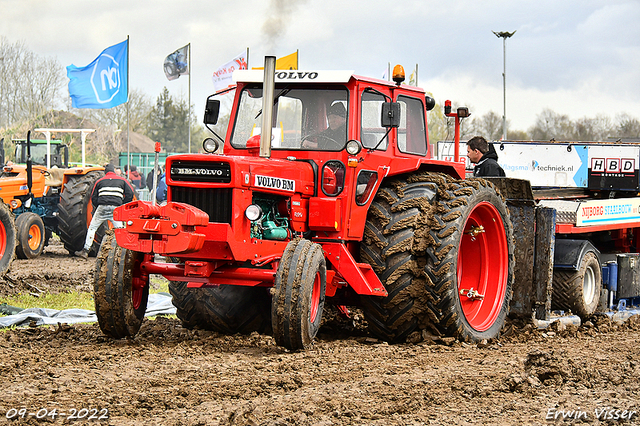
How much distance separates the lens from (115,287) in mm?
5961

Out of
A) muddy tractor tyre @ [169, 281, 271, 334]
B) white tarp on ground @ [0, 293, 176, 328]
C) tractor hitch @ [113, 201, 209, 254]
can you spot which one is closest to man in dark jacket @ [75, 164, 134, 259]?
white tarp on ground @ [0, 293, 176, 328]

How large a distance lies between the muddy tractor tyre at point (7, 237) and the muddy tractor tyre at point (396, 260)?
7529mm

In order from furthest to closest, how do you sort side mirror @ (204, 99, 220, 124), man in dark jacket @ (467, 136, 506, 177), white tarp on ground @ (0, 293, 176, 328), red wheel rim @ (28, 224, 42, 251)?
red wheel rim @ (28, 224, 42, 251) < man in dark jacket @ (467, 136, 506, 177) < white tarp on ground @ (0, 293, 176, 328) < side mirror @ (204, 99, 220, 124)

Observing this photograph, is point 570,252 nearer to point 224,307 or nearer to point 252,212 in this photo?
point 224,307

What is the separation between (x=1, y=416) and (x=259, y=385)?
60.6 inches

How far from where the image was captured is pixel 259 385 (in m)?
4.79

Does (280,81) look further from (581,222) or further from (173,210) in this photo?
(581,222)

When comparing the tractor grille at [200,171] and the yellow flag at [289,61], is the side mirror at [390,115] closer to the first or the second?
the tractor grille at [200,171]

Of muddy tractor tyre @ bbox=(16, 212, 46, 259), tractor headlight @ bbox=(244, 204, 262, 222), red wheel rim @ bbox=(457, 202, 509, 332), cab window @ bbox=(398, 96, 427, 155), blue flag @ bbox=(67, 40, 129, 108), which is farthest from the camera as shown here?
blue flag @ bbox=(67, 40, 129, 108)

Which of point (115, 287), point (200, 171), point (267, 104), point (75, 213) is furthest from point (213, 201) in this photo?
point (75, 213)

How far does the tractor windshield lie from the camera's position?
260 inches

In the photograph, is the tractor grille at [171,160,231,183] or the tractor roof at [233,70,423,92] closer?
the tractor grille at [171,160,231,183]

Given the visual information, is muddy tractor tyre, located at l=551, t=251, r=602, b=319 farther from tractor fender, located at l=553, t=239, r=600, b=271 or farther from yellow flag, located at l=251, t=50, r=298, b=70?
yellow flag, located at l=251, t=50, r=298, b=70

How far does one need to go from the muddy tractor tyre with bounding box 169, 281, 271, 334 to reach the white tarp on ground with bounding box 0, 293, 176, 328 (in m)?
1.29
